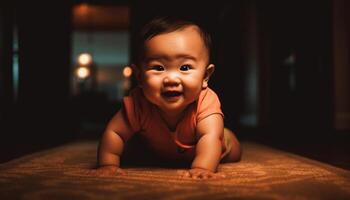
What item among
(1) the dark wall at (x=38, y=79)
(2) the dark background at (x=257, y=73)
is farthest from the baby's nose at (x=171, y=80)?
(1) the dark wall at (x=38, y=79)

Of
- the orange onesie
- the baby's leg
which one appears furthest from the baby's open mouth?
the baby's leg

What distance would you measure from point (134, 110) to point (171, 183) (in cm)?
36

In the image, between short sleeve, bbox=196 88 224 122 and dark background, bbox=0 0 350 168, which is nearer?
short sleeve, bbox=196 88 224 122

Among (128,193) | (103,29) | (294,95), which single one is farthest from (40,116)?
(103,29)

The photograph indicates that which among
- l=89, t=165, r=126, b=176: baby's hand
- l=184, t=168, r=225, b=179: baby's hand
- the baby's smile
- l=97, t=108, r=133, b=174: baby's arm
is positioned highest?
the baby's smile

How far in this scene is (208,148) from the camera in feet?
3.56

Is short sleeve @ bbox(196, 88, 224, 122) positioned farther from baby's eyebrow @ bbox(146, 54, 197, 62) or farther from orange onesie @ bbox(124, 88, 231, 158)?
baby's eyebrow @ bbox(146, 54, 197, 62)

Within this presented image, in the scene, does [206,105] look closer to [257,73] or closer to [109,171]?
[109,171]

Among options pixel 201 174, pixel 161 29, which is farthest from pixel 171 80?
pixel 201 174

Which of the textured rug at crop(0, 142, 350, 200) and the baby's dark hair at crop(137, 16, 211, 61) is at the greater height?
the baby's dark hair at crop(137, 16, 211, 61)

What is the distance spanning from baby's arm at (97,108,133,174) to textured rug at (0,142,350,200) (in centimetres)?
6

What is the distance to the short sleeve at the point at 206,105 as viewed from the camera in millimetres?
1179

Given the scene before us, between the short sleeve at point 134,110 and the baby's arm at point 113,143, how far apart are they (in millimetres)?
19

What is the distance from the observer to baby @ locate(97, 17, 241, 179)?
1.09 m
